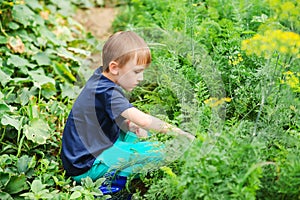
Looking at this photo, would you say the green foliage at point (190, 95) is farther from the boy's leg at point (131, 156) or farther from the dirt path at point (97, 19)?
the dirt path at point (97, 19)

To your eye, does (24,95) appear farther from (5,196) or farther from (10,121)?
(5,196)

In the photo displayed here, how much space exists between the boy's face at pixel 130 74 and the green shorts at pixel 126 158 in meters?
0.34

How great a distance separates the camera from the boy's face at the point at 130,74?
117 inches

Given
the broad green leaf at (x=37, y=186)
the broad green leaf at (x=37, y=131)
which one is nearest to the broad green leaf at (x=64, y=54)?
the broad green leaf at (x=37, y=131)

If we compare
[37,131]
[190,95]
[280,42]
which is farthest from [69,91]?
[280,42]

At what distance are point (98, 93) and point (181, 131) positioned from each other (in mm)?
541

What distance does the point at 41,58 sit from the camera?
13.8ft

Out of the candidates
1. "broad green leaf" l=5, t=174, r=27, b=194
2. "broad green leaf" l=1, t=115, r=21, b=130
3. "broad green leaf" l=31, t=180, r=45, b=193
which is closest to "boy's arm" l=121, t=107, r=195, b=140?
"broad green leaf" l=31, t=180, r=45, b=193

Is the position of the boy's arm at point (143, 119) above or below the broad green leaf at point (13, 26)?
below

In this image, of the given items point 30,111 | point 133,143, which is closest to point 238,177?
point 133,143

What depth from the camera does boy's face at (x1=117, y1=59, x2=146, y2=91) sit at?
2.98 metres

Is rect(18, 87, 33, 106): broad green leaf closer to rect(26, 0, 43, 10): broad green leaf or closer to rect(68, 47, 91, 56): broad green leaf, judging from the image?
rect(68, 47, 91, 56): broad green leaf

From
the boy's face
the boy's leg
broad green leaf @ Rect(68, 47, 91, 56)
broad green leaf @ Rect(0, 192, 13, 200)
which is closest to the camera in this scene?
the boy's leg

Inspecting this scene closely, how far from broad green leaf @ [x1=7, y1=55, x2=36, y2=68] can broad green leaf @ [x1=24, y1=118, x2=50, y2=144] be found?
735mm
